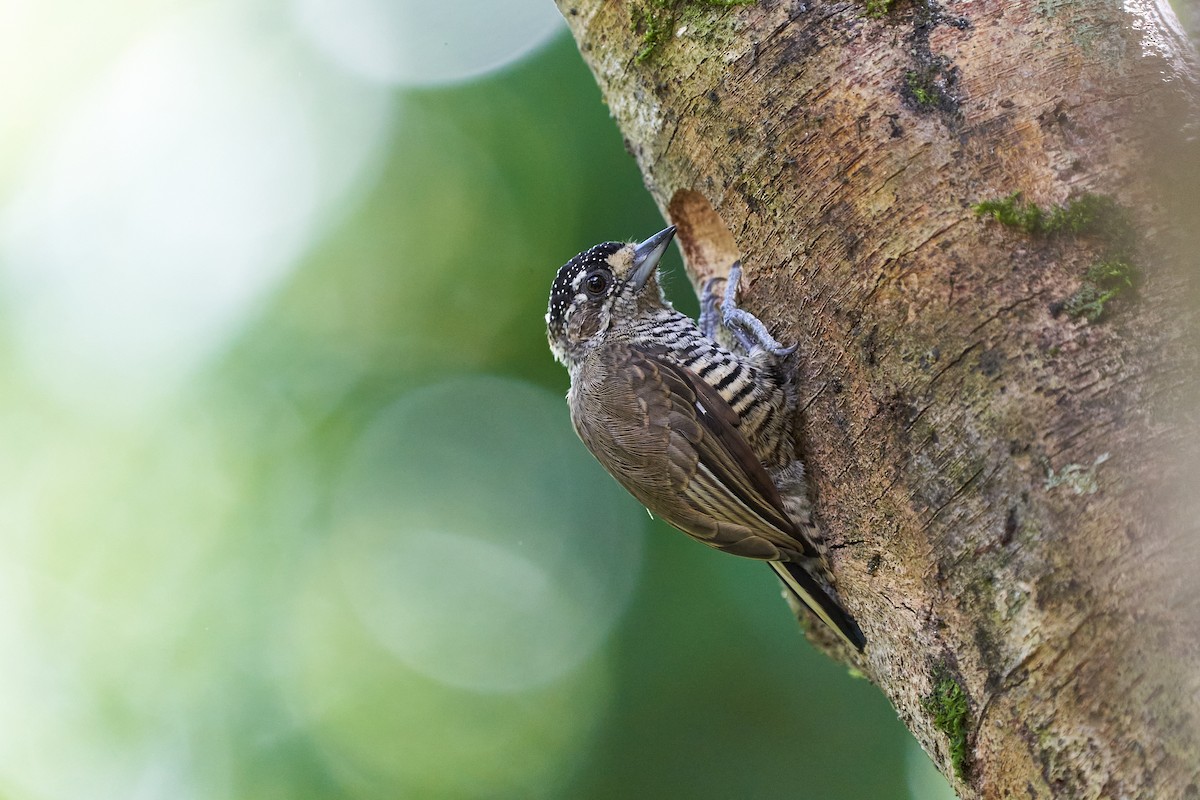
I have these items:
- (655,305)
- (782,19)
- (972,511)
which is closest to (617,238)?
(655,305)

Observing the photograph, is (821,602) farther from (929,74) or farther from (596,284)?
(596,284)

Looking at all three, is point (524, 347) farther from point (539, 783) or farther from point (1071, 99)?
point (1071, 99)

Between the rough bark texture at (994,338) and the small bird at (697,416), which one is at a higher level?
the rough bark texture at (994,338)

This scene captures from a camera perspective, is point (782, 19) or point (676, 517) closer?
point (782, 19)

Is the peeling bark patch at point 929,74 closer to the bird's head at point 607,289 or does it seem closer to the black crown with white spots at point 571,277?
the bird's head at point 607,289

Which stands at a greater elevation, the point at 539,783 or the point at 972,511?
the point at 972,511

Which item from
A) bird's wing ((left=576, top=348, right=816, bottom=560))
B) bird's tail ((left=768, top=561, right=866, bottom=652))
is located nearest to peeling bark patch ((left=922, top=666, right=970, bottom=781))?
bird's tail ((left=768, top=561, right=866, bottom=652))

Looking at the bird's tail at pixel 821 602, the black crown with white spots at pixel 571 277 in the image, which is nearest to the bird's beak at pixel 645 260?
the black crown with white spots at pixel 571 277
